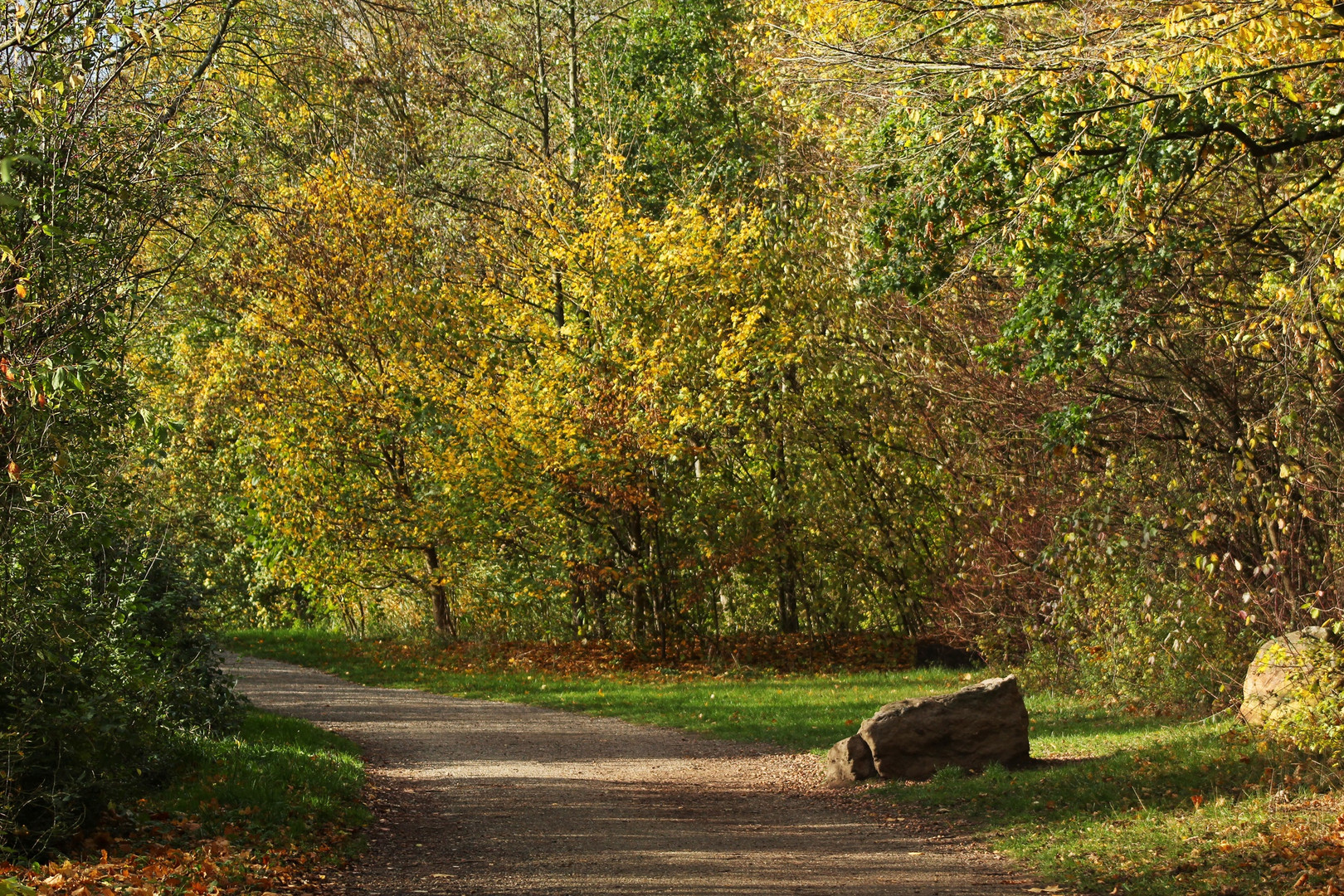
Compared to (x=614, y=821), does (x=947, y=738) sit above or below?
above

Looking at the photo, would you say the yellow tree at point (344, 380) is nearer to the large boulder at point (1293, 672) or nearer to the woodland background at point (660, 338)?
the woodland background at point (660, 338)

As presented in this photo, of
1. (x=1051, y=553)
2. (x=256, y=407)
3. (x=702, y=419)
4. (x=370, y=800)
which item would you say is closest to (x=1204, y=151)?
(x=1051, y=553)

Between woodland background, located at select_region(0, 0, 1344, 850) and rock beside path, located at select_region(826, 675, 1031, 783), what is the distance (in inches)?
56.0

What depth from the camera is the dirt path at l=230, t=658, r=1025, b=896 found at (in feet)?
23.8

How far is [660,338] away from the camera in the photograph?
710 inches

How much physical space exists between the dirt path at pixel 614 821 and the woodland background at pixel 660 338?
1.94 meters

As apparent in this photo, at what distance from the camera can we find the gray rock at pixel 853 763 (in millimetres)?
10445

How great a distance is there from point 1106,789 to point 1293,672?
1.69 m

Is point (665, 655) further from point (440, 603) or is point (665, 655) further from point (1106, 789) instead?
point (1106, 789)

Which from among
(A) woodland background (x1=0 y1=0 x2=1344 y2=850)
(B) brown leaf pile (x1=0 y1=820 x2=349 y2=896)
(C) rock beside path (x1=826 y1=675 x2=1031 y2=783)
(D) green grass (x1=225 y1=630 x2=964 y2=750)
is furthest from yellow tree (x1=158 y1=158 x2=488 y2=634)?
(B) brown leaf pile (x1=0 y1=820 x2=349 y2=896)

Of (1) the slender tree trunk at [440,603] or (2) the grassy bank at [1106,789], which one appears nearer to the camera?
(2) the grassy bank at [1106,789]

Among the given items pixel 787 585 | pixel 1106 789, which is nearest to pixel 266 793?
pixel 1106 789

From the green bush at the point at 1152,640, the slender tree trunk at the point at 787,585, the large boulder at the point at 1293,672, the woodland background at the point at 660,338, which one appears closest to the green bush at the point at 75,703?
the woodland background at the point at 660,338

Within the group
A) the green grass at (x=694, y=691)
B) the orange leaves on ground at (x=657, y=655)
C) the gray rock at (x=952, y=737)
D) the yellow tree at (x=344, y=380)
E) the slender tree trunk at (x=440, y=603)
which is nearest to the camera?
the gray rock at (x=952, y=737)
